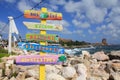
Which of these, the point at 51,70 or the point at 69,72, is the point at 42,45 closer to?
the point at 69,72

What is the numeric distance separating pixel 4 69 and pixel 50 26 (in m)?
5.90

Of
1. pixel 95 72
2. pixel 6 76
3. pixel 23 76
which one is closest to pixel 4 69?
pixel 6 76

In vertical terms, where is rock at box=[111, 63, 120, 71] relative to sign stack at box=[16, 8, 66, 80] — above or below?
below

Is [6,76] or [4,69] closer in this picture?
[6,76]

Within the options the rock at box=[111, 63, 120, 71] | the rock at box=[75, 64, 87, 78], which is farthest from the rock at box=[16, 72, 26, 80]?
the rock at box=[111, 63, 120, 71]

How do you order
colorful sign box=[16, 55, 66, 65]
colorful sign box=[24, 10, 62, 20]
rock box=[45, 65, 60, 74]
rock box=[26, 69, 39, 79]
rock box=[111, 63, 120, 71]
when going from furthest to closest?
1. rock box=[111, 63, 120, 71]
2. rock box=[45, 65, 60, 74]
3. rock box=[26, 69, 39, 79]
4. colorful sign box=[24, 10, 62, 20]
5. colorful sign box=[16, 55, 66, 65]

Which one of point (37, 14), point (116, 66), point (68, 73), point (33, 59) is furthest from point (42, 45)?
point (116, 66)

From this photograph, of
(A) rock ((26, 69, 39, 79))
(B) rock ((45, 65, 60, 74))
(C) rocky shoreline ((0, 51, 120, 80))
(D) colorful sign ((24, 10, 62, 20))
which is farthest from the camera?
(B) rock ((45, 65, 60, 74))

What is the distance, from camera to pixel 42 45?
7.78 meters

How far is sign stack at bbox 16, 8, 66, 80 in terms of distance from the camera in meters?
7.69

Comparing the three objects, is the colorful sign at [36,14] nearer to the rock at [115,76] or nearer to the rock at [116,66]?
the rock at [115,76]

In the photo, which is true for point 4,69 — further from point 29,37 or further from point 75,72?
point 29,37

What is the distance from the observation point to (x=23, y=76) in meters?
10.9

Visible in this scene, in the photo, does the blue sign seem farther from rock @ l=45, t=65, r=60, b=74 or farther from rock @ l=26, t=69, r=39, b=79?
rock @ l=45, t=65, r=60, b=74
